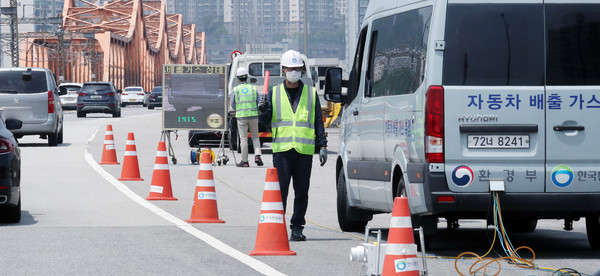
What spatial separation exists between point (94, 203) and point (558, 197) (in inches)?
266

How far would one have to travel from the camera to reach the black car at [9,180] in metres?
11.8

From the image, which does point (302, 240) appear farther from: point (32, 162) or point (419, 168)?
point (32, 162)

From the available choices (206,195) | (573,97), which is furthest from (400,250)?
(206,195)

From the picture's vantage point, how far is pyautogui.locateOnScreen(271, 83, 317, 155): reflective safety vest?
10.9m

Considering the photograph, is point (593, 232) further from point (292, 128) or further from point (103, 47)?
point (103, 47)

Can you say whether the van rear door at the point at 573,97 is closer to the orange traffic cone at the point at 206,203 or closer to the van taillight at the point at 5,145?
the orange traffic cone at the point at 206,203

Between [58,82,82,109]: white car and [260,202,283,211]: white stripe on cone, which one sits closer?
[260,202,283,211]: white stripe on cone

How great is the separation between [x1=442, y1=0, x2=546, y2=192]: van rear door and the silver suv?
20221 mm

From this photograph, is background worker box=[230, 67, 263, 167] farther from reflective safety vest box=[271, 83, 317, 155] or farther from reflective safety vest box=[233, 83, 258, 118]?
reflective safety vest box=[271, 83, 317, 155]

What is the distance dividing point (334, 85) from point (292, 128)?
681 mm

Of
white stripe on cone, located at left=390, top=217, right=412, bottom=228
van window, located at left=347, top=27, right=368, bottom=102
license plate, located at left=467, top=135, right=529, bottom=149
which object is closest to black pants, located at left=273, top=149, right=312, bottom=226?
van window, located at left=347, top=27, right=368, bottom=102

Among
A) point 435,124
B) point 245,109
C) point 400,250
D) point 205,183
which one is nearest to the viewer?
point 400,250

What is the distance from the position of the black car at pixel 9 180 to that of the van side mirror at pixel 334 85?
10.0ft

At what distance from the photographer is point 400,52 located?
1011 centimetres
